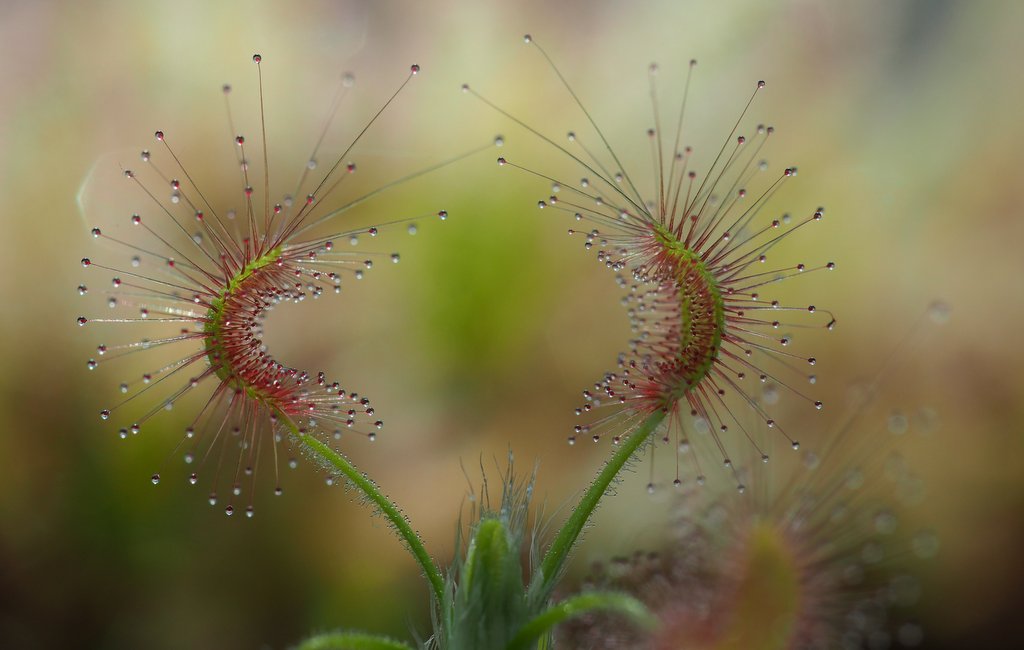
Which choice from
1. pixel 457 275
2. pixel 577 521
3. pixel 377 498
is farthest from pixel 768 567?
pixel 457 275

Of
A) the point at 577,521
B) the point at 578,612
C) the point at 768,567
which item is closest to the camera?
the point at 578,612

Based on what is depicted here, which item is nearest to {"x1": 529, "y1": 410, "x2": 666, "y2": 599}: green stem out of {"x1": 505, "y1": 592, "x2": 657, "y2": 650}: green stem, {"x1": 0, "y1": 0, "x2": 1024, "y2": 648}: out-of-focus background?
{"x1": 505, "y1": 592, "x2": 657, "y2": 650}: green stem

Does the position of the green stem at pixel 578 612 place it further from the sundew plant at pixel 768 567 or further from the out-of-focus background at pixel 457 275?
the out-of-focus background at pixel 457 275

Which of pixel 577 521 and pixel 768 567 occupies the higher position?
pixel 577 521

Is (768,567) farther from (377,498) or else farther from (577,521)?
(377,498)

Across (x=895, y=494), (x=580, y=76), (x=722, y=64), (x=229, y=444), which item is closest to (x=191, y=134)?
(x=229, y=444)

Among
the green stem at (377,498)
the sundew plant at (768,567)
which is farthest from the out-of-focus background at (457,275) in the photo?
the green stem at (377,498)
